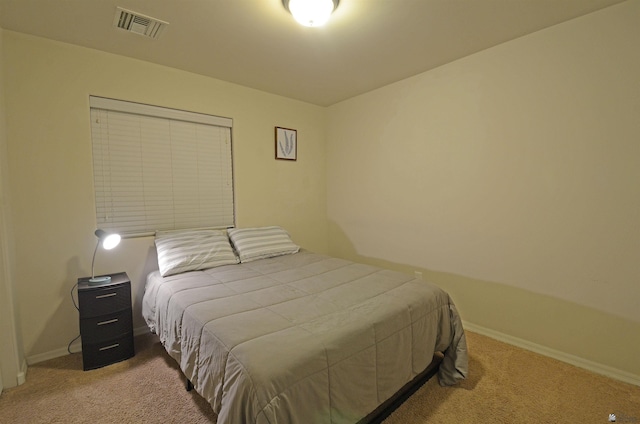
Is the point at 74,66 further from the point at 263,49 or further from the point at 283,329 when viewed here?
the point at 283,329

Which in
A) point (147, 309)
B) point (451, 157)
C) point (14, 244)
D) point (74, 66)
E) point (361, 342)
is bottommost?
point (147, 309)


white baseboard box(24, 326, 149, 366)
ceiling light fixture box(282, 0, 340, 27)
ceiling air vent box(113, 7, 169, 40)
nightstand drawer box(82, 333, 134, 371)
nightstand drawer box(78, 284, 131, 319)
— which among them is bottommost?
white baseboard box(24, 326, 149, 366)

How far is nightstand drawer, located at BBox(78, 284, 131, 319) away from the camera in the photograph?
2.04 metres

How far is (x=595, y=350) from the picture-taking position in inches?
80.7

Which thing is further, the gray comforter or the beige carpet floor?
the beige carpet floor

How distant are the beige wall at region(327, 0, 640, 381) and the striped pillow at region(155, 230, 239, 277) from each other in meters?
1.82

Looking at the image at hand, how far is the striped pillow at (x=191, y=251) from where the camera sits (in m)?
2.36

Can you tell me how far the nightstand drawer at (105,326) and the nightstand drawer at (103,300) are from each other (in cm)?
4

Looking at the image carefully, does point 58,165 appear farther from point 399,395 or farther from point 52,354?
point 399,395

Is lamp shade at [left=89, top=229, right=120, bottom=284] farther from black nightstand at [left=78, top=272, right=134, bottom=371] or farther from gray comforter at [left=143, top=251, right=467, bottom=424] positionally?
gray comforter at [left=143, top=251, right=467, bottom=424]

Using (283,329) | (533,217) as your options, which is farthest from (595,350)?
(283,329)

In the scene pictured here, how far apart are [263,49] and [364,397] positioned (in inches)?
99.6

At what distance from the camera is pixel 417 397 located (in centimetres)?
179

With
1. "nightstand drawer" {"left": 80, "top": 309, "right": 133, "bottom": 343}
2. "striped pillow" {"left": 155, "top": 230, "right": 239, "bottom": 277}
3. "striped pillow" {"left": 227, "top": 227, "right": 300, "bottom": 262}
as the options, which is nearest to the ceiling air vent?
"striped pillow" {"left": 155, "top": 230, "right": 239, "bottom": 277}
